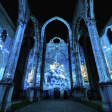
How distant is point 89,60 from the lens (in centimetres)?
1016

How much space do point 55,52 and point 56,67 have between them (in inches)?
107

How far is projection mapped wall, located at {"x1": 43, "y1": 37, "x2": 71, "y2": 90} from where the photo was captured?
10002 mm

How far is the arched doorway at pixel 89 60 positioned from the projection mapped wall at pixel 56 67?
2.86 meters

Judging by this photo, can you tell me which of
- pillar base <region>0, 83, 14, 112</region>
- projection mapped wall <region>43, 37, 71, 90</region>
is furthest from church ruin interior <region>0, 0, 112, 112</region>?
pillar base <region>0, 83, 14, 112</region>

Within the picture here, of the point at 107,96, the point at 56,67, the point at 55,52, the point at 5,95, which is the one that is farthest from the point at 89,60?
the point at 5,95

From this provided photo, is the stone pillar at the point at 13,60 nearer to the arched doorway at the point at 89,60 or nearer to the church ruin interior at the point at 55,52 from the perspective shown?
the church ruin interior at the point at 55,52

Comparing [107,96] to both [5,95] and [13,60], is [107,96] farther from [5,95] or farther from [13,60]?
[13,60]

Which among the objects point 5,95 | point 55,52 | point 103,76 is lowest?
point 5,95

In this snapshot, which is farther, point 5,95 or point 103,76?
point 103,76

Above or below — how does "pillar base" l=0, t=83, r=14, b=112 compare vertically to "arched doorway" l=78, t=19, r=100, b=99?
below

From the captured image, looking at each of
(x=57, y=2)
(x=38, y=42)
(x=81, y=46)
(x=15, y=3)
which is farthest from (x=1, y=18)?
(x=81, y=46)

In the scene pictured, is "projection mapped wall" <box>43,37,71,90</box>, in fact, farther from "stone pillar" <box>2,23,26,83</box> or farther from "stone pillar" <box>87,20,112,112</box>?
"stone pillar" <box>87,20,112,112</box>

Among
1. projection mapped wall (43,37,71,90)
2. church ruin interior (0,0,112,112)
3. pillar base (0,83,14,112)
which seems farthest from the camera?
projection mapped wall (43,37,71,90)

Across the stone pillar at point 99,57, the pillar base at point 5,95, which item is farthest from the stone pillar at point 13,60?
the stone pillar at point 99,57
